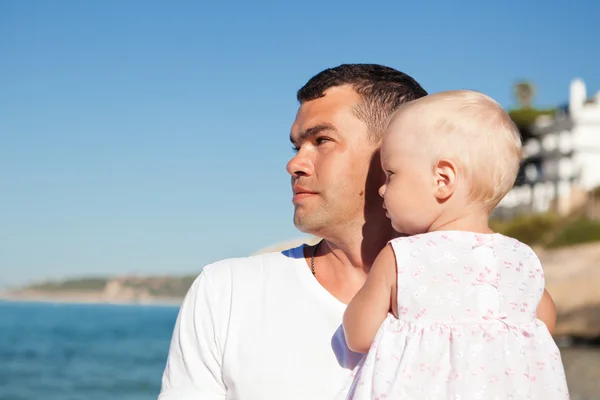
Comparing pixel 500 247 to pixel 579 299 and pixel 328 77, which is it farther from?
pixel 579 299

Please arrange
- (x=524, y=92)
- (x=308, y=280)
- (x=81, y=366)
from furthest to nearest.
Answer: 1. (x=524, y=92)
2. (x=81, y=366)
3. (x=308, y=280)

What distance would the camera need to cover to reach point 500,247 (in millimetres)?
2623

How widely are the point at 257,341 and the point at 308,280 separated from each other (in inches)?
12.9

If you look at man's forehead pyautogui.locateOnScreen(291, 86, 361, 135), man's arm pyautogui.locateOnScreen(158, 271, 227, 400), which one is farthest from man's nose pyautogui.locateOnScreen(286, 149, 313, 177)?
man's arm pyautogui.locateOnScreen(158, 271, 227, 400)

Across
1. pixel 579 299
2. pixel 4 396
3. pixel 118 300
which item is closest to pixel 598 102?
pixel 579 299

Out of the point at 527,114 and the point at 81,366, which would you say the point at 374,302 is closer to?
the point at 81,366

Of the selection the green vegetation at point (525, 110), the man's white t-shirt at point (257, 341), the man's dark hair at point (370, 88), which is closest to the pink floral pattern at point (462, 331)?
the man's white t-shirt at point (257, 341)

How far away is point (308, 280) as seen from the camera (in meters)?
3.22

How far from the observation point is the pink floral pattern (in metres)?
2.44

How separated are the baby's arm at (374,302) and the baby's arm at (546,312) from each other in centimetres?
54

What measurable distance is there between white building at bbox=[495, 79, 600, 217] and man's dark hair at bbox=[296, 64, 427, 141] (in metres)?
39.9

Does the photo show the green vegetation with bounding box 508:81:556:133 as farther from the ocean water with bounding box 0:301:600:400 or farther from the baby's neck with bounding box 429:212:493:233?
the baby's neck with bounding box 429:212:493:233

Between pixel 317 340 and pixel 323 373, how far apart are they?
0.12 meters

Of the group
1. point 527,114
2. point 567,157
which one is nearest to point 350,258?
point 567,157
